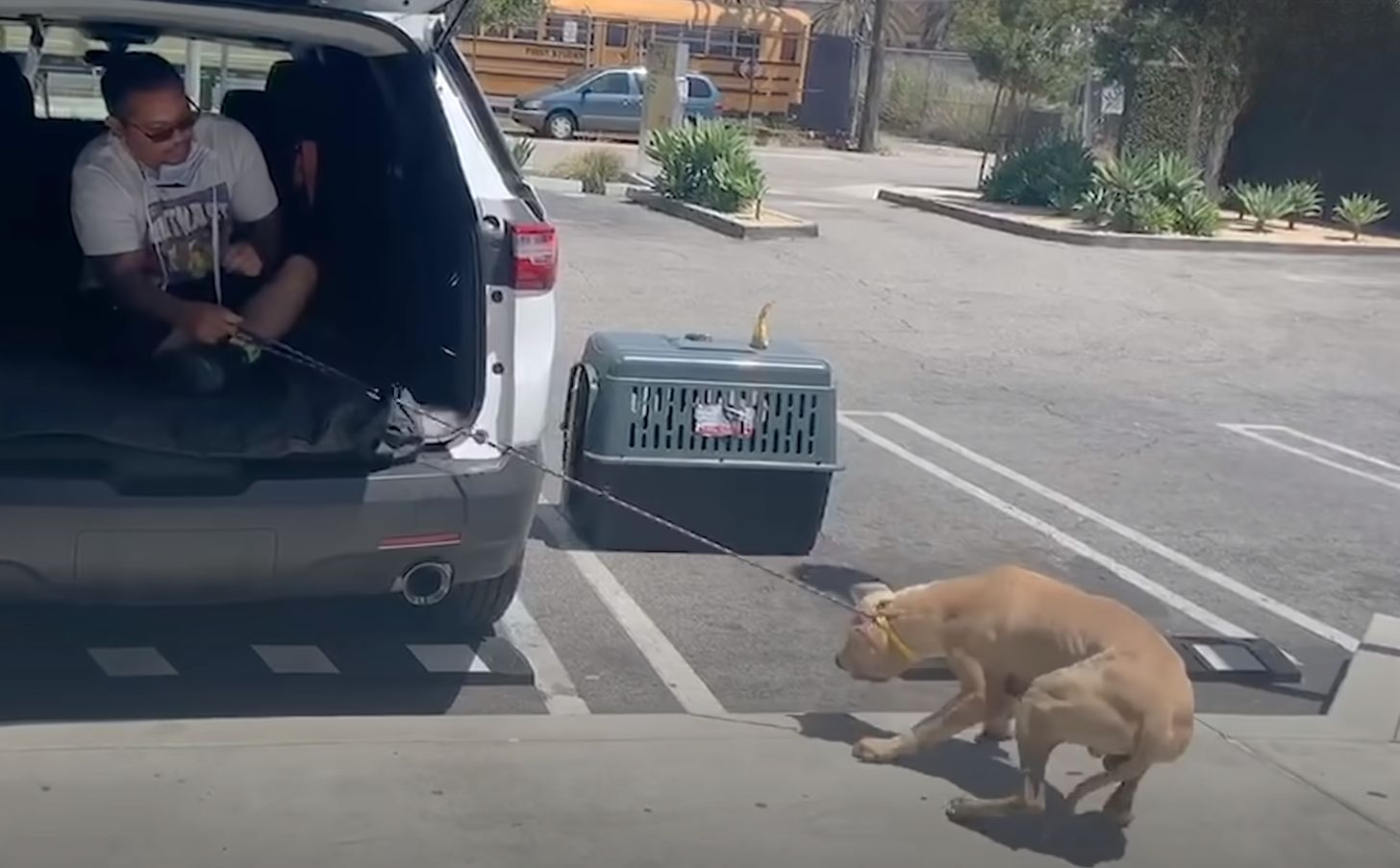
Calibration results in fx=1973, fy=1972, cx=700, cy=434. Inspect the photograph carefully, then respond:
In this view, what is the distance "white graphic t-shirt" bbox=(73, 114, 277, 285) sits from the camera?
5.32 meters

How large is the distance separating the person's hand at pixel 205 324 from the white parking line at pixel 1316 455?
259 inches

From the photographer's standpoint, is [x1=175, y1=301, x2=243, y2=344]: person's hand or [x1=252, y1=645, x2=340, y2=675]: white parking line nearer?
[x1=175, y1=301, x2=243, y2=344]: person's hand

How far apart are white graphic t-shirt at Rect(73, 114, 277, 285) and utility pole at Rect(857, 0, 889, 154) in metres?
31.9

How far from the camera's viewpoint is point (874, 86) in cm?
3741

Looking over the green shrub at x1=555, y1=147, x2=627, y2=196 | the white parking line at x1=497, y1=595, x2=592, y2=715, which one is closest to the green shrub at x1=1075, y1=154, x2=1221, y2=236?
the green shrub at x1=555, y1=147, x2=627, y2=196

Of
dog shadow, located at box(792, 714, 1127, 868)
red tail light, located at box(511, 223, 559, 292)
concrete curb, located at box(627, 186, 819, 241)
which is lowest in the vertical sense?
concrete curb, located at box(627, 186, 819, 241)

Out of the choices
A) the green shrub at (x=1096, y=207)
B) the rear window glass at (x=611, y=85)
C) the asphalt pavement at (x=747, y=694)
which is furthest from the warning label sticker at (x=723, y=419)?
the rear window glass at (x=611, y=85)

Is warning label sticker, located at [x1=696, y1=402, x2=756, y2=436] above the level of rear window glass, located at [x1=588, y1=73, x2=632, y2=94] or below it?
above

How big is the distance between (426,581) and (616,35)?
35430mm

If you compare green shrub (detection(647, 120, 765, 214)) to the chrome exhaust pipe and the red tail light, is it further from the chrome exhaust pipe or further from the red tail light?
the chrome exhaust pipe

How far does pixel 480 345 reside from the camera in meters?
5.15

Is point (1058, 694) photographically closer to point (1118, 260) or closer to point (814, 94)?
point (1118, 260)

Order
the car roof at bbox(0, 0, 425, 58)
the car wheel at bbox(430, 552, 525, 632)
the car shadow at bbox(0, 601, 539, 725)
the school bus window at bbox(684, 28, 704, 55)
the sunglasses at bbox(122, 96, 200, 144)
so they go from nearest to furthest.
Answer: the car roof at bbox(0, 0, 425, 58), the car shadow at bbox(0, 601, 539, 725), the sunglasses at bbox(122, 96, 200, 144), the car wheel at bbox(430, 552, 525, 632), the school bus window at bbox(684, 28, 704, 55)

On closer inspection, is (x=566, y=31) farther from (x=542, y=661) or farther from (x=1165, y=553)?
(x=542, y=661)
